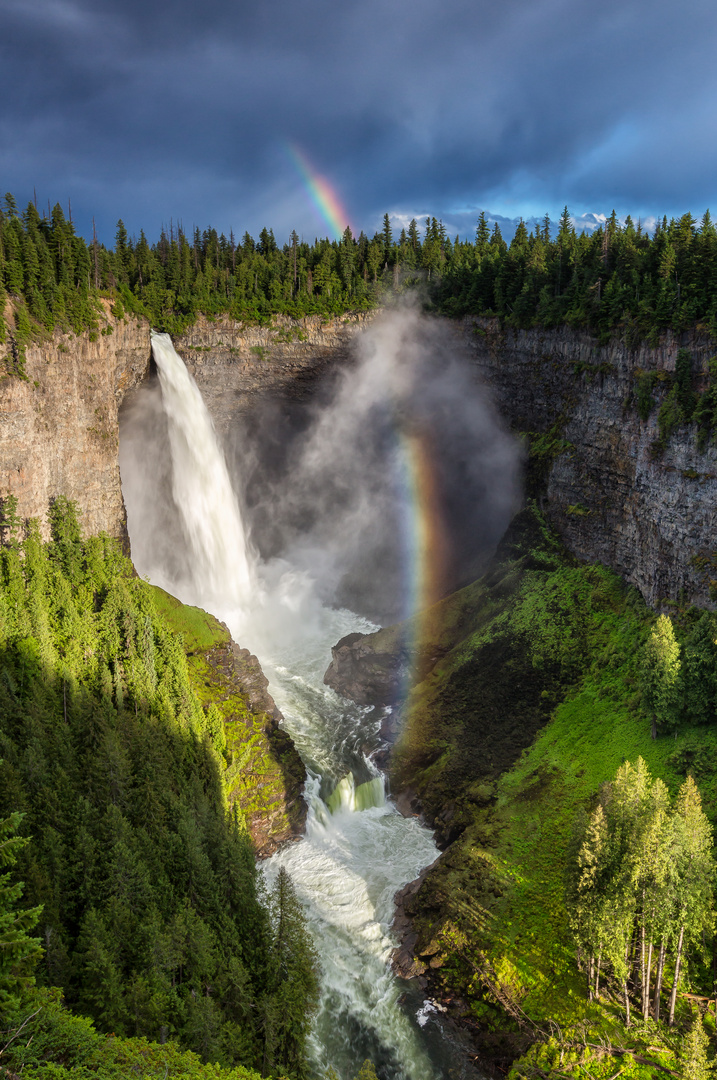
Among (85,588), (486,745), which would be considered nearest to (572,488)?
(486,745)

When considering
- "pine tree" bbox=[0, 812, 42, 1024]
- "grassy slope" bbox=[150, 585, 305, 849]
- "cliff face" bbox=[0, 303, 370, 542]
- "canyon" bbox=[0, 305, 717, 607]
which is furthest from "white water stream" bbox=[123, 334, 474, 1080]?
"pine tree" bbox=[0, 812, 42, 1024]

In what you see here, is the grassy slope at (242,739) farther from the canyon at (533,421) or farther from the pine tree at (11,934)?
the pine tree at (11,934)

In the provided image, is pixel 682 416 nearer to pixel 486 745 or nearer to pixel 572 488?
pixel 572 488

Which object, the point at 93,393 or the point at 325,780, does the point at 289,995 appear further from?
the point at 93,393

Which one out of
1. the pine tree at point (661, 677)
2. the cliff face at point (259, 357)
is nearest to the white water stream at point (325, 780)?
the cliff face at point (259, 357)

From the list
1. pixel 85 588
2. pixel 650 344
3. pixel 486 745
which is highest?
pixel 650 344

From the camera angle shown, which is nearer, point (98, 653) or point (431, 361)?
point (98, 653)

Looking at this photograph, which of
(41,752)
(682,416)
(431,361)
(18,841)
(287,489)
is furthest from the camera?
(287,489)
